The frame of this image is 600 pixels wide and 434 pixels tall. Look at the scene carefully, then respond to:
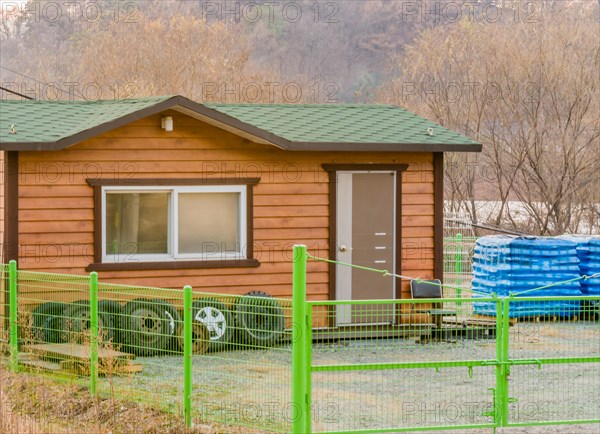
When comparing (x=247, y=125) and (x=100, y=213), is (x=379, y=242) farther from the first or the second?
(x=100, y=213)

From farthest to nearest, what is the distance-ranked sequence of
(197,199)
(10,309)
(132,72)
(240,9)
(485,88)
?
(240,9) → (132,72) → (485,88) → (197,199) → (10,309)

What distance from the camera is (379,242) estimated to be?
665 inches

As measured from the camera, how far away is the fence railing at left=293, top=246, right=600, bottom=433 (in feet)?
32.1

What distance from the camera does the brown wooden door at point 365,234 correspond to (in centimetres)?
1677

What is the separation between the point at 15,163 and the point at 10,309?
2.58 metres

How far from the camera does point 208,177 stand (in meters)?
16.2

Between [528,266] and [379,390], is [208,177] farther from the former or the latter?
[528,266]

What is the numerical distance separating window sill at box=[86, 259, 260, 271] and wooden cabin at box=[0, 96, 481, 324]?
0.02m

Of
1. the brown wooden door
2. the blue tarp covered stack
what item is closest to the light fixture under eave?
the brown wooden door

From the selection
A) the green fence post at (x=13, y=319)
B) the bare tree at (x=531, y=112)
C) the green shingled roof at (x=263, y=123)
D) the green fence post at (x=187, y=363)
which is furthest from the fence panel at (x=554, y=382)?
the bare tree at (x=531, y=112)

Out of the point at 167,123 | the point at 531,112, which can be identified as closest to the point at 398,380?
the point at 167,123

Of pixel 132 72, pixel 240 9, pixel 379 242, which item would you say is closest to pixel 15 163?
pixel 379 242

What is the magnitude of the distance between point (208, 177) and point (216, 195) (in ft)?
1.05

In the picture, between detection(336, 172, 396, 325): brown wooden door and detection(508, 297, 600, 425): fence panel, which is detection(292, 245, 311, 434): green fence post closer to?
detection(508, 297, 600, 425): fence panel
